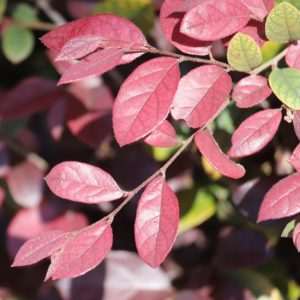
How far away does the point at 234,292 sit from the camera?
1.21 m

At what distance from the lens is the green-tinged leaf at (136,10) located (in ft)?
3.89

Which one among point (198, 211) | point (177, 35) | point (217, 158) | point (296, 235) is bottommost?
point (198, 211)

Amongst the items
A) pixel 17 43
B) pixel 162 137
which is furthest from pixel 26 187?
pixel 162 137

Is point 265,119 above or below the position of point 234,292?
above

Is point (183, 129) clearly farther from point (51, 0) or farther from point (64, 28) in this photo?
point (51, 0)

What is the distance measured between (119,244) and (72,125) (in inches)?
15.9

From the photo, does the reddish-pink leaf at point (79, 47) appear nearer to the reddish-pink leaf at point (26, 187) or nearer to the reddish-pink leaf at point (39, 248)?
the reddish-pink leaf at point (39, 248)

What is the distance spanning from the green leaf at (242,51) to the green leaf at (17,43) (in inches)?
27.6

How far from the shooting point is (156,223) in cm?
78

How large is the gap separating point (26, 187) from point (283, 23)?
0.79 metres

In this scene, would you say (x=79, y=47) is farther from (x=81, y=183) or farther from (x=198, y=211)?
(x=198, y=211)

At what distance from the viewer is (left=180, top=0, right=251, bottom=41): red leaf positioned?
770 millimetres

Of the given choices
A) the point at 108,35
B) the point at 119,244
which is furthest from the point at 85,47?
the point at 119,244

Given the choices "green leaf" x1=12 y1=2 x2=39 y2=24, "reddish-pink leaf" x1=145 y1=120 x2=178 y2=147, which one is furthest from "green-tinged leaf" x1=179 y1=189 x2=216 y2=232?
"green leaf" x1=12 y1=2 x2=39 y2=24
